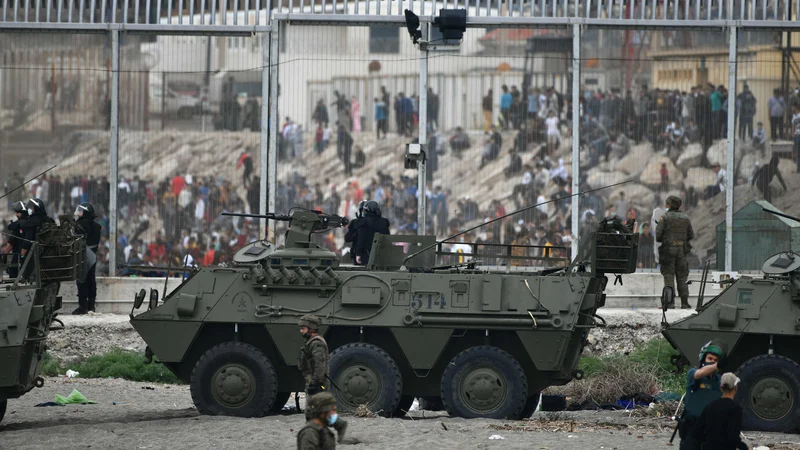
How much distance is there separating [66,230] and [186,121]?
8.04m

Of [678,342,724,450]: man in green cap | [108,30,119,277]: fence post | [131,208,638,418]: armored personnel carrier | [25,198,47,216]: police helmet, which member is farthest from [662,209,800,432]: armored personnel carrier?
[108,30,119,277]: fence post

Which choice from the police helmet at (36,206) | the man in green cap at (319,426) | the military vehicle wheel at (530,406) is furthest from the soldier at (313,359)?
the police helmet at (36,206)

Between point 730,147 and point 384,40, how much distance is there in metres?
5.86

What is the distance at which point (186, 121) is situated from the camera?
2447 centimetres

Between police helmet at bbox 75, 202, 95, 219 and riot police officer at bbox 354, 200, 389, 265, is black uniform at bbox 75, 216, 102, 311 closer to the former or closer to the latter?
police helmet at bbox 75, 202, 95, 219

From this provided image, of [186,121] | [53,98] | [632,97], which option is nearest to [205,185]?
[186,121]

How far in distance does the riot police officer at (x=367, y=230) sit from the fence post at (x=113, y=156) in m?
4.62

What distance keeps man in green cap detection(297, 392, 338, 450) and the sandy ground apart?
3.42 m

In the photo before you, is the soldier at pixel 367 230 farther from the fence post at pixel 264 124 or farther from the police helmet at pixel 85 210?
the police helmet at pixel 85 210

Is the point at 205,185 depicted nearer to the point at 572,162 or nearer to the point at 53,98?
the point at 53,98

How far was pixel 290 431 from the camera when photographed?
50.1 ft

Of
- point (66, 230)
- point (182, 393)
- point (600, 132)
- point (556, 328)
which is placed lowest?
point (182, 393)

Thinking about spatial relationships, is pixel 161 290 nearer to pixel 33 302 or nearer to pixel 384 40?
pixel 384 40

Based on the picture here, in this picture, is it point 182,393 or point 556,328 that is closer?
point 556,328
